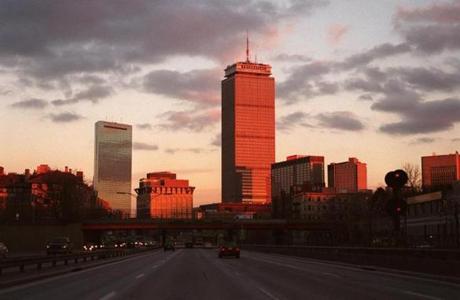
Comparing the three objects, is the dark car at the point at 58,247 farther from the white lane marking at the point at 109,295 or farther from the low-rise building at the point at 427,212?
the low-rise building at the point at 427,212

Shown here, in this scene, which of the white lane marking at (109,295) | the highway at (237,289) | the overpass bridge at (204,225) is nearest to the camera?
the white lane marking at (109,295)

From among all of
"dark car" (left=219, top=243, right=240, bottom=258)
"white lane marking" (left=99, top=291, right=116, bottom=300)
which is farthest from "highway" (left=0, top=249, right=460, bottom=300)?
"dark car" (left=219, top=243, right=240, bottom=258)

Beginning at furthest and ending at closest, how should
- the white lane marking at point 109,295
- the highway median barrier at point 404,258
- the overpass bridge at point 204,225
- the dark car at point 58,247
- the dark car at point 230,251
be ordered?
the overpass bridge at point 204,225
the dark car at point 58,247
the dark car at point 230,251
the highway median barrier at point 404,258
the white lane marking at point 109,295

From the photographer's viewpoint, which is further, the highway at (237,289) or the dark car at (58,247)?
the dark car at (58,247)

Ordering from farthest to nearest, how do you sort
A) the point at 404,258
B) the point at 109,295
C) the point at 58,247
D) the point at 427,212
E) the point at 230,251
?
the point at 427,212, the point at 58,247, the point at 230,251, the point at 404,258, the point at 109,295

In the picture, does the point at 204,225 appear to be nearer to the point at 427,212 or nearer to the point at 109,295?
the point at 427,212

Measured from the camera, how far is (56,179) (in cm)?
15450

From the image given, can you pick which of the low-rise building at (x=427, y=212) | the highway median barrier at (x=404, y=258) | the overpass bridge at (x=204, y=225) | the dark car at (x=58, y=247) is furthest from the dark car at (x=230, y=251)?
the overpass bridge at (x=204, y=225)

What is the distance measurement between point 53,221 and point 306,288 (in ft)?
332

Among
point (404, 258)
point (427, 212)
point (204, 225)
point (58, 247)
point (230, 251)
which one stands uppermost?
point (427, 212)

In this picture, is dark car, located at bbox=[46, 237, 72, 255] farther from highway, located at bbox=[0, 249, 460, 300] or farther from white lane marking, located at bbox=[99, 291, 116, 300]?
white lane marking, located at bbox=[99, 291, 116, 300]

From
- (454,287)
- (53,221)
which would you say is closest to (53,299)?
(454,287)

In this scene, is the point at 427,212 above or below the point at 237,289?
above

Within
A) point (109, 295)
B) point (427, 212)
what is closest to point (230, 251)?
point (109, 295)
